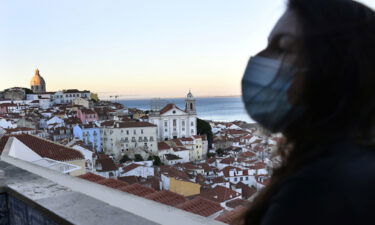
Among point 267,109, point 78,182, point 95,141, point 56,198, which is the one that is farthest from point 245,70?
point 95,141

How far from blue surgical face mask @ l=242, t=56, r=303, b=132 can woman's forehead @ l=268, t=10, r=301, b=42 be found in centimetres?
5

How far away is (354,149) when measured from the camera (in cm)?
57

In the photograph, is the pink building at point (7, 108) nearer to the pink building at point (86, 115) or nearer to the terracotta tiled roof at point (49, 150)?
the pink building at point (86, 115)

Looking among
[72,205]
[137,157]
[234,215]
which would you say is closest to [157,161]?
[137,157]

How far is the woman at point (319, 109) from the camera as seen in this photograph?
21.0 inches

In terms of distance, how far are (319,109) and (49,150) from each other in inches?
313

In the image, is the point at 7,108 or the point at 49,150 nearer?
the point at 49,150

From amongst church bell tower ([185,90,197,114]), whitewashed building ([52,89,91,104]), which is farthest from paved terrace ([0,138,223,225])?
whitewashed building ([52,89,91,104])

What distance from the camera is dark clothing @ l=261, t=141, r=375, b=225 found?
521 millimetres

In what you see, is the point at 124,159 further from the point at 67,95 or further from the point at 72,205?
the point at 67,95

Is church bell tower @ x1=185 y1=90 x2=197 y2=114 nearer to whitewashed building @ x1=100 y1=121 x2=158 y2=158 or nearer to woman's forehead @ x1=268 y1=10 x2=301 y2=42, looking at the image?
whitewashed building @ x1=100 y1=121 x2=158 y2=158

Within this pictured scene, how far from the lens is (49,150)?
7852 millimetres

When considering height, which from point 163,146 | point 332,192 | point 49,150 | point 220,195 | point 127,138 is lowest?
point 163,146

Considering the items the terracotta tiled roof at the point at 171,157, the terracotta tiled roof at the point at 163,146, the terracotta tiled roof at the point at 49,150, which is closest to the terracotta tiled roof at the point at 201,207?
the terracotta tiled roof at the point at 49,150
